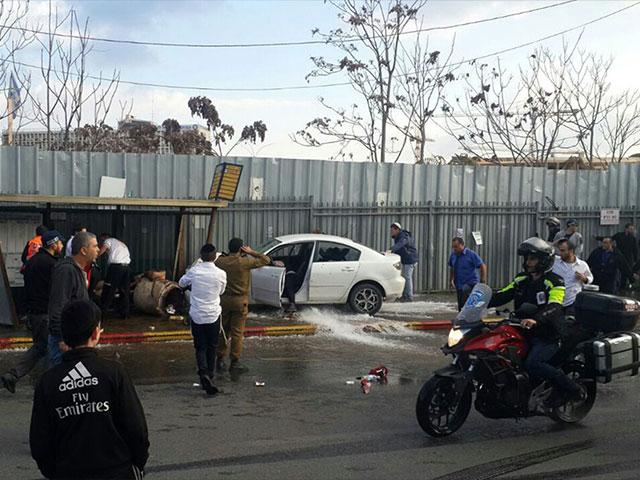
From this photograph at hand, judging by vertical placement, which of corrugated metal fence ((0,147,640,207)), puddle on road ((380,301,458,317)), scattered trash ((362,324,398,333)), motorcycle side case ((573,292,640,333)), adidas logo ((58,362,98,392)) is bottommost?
scattered trash ((362,324,398,333))

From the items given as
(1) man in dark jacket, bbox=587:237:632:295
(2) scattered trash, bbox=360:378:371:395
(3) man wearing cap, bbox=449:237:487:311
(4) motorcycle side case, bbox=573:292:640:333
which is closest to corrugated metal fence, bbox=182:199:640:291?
(1) man in dark jacket, bbox=587:237:632:295

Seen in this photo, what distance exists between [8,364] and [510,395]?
669cm

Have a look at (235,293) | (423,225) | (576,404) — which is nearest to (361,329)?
(235,293)

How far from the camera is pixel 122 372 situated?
3416mm

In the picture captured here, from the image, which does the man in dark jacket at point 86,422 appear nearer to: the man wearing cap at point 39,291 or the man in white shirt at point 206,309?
the man wearing cap at point 39,291

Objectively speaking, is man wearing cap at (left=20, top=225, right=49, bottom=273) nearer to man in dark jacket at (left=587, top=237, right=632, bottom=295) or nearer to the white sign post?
man in dark jacket at (left=587, top=237, right=632, bottom=295)

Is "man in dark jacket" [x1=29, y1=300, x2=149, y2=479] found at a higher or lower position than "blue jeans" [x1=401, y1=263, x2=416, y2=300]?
higher

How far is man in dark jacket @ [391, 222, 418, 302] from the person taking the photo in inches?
647

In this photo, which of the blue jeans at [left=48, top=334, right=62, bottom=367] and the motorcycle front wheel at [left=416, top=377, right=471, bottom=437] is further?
the motorcycle front wheel at [left=416, top=377, right=471, bottom=437]

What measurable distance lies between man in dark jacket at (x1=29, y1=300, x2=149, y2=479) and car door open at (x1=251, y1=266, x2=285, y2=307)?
9.57 metres

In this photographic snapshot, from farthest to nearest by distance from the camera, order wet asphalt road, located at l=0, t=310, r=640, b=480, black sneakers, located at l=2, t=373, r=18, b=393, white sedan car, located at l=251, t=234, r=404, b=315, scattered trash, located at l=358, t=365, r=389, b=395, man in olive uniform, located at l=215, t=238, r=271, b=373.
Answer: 1. white sedan car, located at l=251, t=234, r=404, b=315
2. man in olive uniform, located at l=215, t=238, r=271, b=373
3. scattered trash, located at l=358, t=365, r=389, b=395
4. black sneakers, located at l=2, t=373, r=18, b=393
5. wet asphalt road, located at l=0, t=310, r=640, b=480

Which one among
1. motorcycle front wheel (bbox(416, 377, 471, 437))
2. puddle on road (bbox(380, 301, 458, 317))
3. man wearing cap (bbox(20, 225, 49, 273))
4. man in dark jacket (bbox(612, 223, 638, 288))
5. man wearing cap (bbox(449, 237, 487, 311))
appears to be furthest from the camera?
man in dark jacket (bbox(612, 223, 638, 288))

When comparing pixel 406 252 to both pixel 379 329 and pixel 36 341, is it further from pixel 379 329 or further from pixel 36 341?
pixel 36 341

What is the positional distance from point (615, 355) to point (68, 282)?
4.86m
